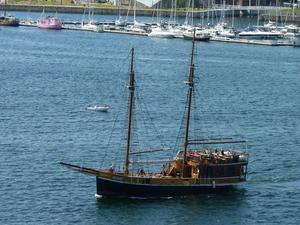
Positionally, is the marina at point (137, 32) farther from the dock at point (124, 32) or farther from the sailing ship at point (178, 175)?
the sailing ship at point (178, 175)

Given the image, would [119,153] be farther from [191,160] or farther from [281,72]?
[281,72]

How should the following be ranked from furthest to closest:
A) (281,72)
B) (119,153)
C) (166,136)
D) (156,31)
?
(156,31)
(281,72)
(166,136)
(119,153)

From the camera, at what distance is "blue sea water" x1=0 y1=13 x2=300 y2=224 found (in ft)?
190

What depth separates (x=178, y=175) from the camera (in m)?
61.2

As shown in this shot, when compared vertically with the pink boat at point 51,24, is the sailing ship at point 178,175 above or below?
below

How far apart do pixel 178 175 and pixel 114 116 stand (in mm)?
24123

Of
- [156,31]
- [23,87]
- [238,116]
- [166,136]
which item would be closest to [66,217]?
[166,136]

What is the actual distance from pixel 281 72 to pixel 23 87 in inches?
1640

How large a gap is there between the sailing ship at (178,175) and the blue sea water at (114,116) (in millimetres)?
653

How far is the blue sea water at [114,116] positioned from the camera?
57906 mm

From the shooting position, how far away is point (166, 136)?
7562cm

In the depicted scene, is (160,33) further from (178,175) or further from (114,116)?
(178,175)

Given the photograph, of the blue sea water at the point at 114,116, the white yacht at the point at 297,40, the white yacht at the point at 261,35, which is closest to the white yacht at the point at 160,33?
the white yacht at the point at 261,35

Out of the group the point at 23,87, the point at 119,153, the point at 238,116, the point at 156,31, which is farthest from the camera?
the point at 156,31
